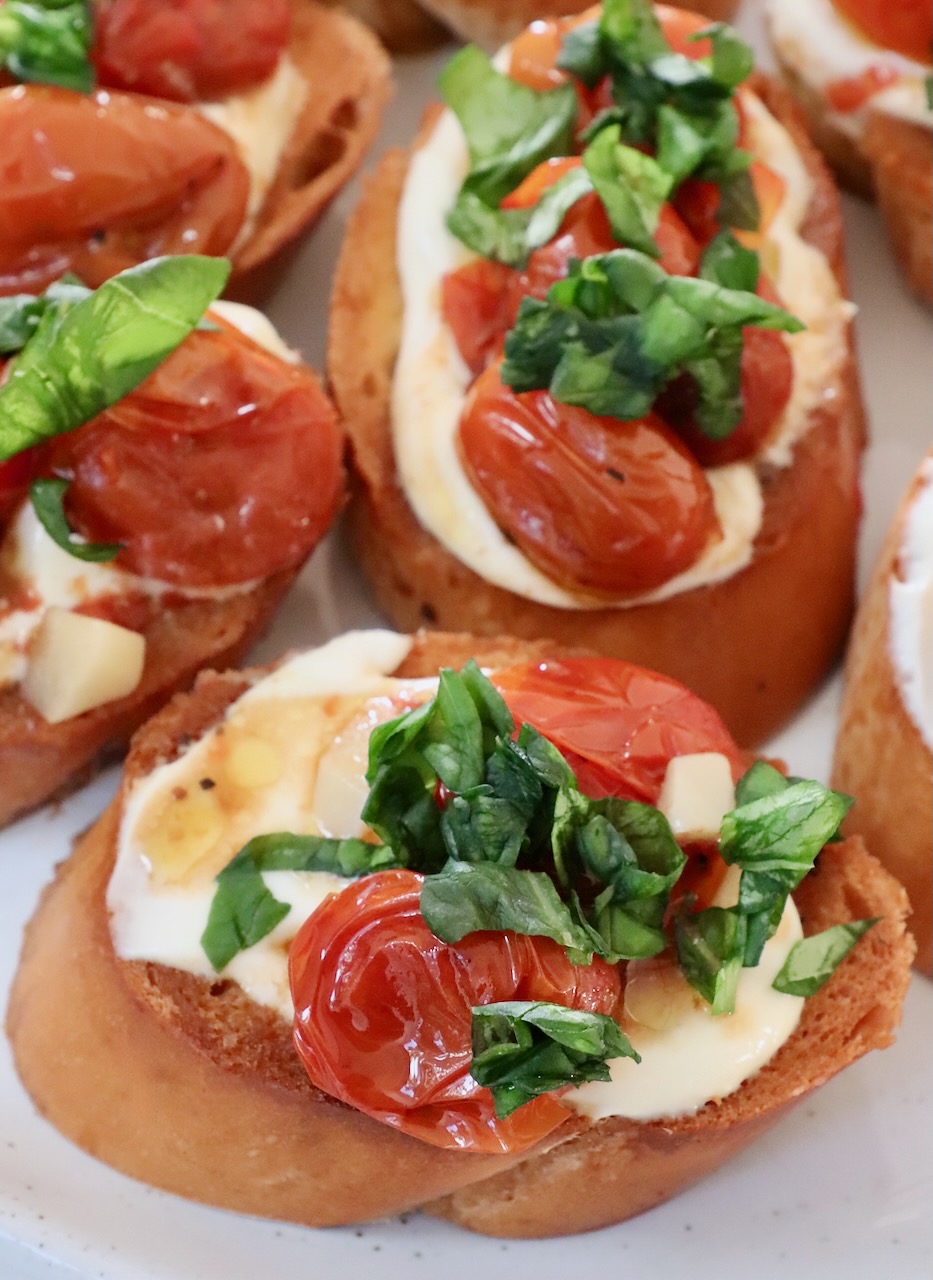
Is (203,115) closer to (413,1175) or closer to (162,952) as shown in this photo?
(162,952)

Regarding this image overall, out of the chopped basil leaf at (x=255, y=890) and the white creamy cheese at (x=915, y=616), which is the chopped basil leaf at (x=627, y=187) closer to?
the white creamy cheese at (x=915, y=616)

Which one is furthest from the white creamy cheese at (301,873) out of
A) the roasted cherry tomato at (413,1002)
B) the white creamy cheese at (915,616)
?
the white creamy cheese at (915,616)

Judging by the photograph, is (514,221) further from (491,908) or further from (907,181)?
(491,908)

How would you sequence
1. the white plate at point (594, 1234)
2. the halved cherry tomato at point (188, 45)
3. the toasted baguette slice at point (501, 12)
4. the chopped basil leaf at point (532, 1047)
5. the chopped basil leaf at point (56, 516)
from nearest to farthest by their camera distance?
the chopped basil leaf at point (532, 1047)
the white plate at point (594, 1234)
the chopped basil leaf at point (56, 516)
the halved cherry tomato at point (188, 45)
the toasted baguette slice at point (501, 12)

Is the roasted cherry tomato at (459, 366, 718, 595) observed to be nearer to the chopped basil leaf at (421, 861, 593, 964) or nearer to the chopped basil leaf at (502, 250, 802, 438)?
the chopped basil leaf at (502, 250, 802, 438)

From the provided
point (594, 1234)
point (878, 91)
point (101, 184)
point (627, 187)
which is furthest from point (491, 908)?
point (878, 91)

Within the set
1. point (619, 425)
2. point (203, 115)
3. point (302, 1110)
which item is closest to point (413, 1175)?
point (302, 1110)

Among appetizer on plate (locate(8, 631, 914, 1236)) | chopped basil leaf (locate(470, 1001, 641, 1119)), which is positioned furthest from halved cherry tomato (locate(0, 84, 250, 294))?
chopped basil leaf (locate(470, 1001, 641, 1119))
